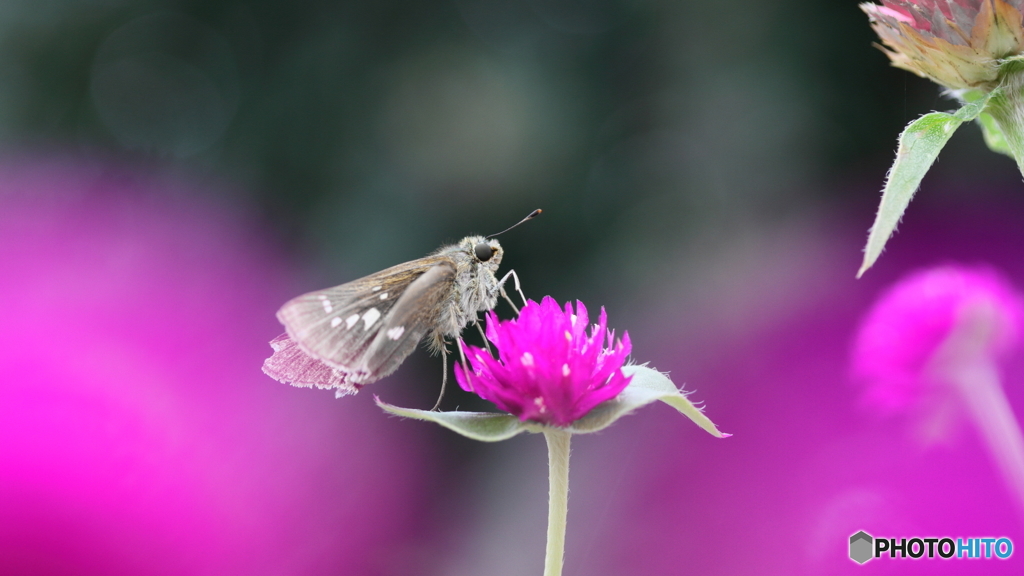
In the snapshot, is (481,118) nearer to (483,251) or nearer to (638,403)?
(483,251)

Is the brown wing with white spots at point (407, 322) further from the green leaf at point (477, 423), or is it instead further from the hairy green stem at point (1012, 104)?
the hairy green stem at point (1012, 104)

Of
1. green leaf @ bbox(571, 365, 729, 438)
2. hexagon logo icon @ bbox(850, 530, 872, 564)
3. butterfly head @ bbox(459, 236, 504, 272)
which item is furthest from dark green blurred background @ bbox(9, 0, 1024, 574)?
green leaf @ bbox(571, 365, 729, 438)

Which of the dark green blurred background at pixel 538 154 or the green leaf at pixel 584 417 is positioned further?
the dark green blurred background at pixel 538 154

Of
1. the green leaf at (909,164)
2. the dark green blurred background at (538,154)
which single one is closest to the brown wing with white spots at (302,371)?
the green leaf at (909,164)

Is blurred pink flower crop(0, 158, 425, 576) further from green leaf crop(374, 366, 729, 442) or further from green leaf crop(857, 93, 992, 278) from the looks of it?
green leaf crop(857, 93, 992, 278)

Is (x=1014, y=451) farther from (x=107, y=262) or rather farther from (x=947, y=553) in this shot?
(x=107, y=262)

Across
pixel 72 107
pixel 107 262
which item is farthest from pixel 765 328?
pixel 72 107

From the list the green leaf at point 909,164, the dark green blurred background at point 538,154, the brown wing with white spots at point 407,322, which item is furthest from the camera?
the dark green blurred background at point 538,154

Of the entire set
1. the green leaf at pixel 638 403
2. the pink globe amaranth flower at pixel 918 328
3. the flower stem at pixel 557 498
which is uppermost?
the pink globe amaranth flower at pixel 918 328
